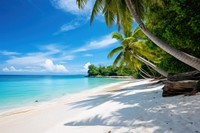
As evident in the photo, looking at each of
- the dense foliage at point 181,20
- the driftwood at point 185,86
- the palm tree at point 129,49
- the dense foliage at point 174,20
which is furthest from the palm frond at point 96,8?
the palm tree at point 129,49

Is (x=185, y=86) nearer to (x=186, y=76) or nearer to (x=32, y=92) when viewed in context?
(x=186, y=76)

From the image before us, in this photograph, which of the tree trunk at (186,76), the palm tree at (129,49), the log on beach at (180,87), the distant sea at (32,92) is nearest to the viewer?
the log on beach at (180,87)

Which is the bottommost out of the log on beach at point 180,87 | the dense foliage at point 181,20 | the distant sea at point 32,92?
the distant sea at point 32,92

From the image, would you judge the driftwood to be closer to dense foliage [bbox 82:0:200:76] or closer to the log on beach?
the log on beach

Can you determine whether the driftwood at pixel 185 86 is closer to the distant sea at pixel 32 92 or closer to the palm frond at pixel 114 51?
the distant sea at pixel 32 92

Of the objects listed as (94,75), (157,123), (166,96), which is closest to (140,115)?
(157,123)

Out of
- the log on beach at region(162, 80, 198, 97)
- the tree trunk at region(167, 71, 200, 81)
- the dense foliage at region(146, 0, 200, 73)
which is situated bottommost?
the log on beach at region(162, 80, 198, 97)

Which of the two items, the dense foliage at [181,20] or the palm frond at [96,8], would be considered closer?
the dense foliage at [181,20]

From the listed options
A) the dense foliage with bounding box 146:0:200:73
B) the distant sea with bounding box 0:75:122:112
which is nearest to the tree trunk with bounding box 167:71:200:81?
the dense foliage with bounding box 146:0:200:73

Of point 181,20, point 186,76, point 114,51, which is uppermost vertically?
point 114,51

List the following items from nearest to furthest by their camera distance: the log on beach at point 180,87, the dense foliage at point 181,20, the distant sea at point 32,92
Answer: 1. the dense foliage at point 181,20
2. the log on beach at point 180,87
3. the distant sea at point 32,92

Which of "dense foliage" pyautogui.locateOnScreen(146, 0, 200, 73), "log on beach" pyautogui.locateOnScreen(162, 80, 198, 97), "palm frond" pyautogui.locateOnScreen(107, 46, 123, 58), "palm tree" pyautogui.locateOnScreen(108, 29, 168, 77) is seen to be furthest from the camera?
"palm frond" pyautogui.locateOnScreen(107, 46, 123, 58)

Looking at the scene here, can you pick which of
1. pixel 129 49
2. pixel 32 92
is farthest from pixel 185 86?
pixel 32 92

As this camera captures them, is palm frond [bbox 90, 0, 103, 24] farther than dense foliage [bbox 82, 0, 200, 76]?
Yes
